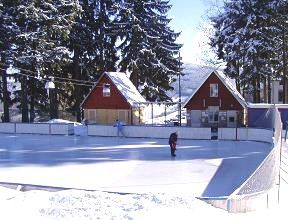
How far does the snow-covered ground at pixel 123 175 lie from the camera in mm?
10398

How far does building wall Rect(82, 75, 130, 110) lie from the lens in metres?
41.8

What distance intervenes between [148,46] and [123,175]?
1210 inches

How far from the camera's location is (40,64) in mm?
44656

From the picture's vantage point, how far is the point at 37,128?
38.2 m

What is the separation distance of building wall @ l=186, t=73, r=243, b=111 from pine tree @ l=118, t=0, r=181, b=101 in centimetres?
991

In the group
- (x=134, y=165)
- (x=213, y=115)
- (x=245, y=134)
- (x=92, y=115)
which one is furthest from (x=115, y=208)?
(x=92, y=115)

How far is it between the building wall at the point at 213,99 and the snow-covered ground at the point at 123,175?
793cm

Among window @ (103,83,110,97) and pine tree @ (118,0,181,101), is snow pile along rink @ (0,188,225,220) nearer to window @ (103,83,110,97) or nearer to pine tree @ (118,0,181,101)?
window @ (103,83,110,97)

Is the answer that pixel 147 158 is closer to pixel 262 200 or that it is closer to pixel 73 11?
pixel 262 200

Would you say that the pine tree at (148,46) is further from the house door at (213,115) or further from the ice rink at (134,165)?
the ice rink at (134,165)

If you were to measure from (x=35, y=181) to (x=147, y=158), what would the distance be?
23.1 ft

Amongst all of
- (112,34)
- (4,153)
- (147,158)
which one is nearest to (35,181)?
(147,158)

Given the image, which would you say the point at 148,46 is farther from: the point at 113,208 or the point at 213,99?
the point at 113,208

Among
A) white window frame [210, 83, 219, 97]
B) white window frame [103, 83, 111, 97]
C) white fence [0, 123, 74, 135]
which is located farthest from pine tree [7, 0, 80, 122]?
white window frame [210, 83, 219, 97]
